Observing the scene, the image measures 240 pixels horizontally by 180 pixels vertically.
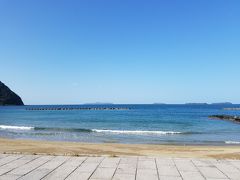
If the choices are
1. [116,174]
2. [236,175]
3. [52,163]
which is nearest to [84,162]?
[52,163]

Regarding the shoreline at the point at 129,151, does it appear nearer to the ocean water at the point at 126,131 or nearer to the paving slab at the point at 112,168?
the paving slab at the point at 112,168

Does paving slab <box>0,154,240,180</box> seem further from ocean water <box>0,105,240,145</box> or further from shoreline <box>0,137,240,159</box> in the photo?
ocean water <box>0,105,240,145</box>

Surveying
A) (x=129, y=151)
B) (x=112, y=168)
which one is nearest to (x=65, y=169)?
(x=112, y=168)

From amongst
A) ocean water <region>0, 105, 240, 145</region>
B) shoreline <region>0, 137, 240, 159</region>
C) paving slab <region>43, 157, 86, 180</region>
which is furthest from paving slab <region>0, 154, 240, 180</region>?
ocean water <region>0, 105, 240, 145</region>

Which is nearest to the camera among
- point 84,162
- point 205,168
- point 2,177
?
point 2,177

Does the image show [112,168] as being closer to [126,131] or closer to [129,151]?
[129,151]

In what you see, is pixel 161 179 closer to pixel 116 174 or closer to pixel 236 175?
pixel 116 174

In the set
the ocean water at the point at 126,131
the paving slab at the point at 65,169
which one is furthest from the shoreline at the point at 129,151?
the ocean water at the point at 126,131

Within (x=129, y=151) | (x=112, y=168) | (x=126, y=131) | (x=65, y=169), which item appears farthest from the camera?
(x=126, y=131)

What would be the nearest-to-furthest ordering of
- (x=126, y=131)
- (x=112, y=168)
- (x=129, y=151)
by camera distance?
(x=112, y=168), (x=129, y=151), (x=126, y=131)

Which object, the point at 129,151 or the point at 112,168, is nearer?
the point at 112,168

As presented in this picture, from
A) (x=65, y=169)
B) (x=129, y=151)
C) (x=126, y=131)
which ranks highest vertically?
(x=65, y=169)

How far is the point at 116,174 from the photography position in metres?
8.58

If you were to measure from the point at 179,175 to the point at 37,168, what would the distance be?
13.6ft
